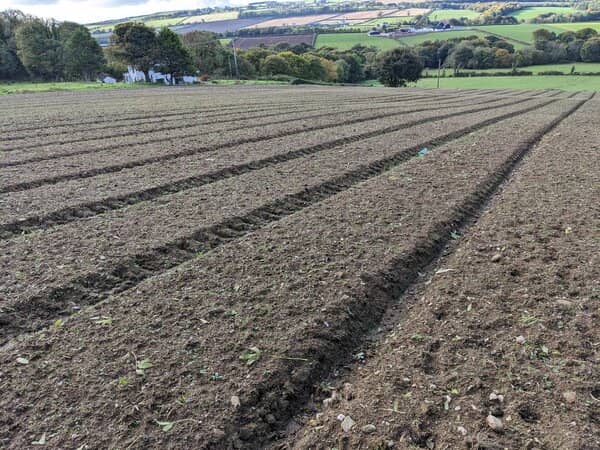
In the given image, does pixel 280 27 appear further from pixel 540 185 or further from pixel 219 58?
pixel 540 185

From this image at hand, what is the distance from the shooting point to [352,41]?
120250 millimetres

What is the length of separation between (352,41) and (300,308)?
12677 cm

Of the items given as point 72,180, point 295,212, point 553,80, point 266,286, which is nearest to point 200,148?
point 72,180

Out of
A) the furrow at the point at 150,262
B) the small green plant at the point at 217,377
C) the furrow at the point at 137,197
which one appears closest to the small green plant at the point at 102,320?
the furrow at the point at 150,262

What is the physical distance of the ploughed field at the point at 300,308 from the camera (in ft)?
12.4

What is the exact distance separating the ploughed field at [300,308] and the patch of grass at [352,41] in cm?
10897

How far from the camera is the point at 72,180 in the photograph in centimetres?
1090

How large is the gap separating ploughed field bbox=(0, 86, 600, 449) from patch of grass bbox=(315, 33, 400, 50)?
4290 inches

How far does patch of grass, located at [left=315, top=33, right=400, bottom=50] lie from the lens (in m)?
112

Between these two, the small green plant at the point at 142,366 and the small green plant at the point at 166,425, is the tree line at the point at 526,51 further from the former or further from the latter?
the small green plant at the point at 166,425

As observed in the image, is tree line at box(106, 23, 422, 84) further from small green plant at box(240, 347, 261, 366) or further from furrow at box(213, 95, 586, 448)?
small green plant at box(240, 347, 261, 366)

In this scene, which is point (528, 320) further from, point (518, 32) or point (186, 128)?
point (518, 32)

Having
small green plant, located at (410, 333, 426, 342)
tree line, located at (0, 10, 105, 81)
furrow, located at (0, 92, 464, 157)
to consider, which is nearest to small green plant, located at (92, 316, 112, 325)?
small green plant, located at (410, 333, 426, 342)

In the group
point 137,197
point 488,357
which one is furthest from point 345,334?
point 137,197
